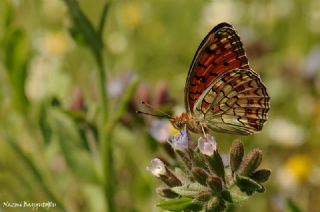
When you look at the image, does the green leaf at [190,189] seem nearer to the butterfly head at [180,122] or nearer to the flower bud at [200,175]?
the flower bud at [200,175]

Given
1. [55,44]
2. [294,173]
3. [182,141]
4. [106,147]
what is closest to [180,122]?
[182,141]

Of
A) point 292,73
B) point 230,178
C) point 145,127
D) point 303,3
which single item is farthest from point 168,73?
point 230,178

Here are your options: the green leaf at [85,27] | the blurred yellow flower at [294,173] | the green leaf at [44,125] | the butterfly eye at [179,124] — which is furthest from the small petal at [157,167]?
the blurred yellow flower at [294,173]

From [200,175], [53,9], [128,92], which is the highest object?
[53,9]

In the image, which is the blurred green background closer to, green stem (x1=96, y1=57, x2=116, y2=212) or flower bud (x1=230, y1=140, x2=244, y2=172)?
green stem (x1=96, y1=57, x2=116, y2=212)

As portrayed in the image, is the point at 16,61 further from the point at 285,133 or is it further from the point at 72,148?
the point at 285,133

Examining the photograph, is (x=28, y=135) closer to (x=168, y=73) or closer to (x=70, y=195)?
(x=70, y=195)
